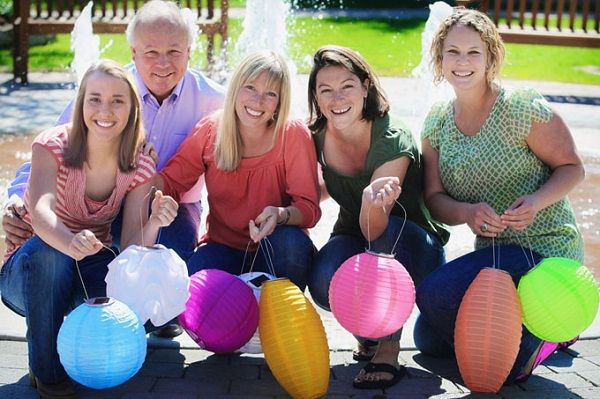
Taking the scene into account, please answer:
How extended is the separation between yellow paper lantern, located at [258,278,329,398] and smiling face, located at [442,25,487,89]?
3.49 feet

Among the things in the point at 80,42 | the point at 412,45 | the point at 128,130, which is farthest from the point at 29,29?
the point at 128,130

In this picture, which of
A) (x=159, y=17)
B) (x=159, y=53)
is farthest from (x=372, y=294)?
(x=159, y=17)

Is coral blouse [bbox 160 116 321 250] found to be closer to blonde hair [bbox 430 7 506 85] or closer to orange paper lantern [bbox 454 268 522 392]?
blonde hair [bbox 430 7 506 85]

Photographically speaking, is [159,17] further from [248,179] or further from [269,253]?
[269,253]

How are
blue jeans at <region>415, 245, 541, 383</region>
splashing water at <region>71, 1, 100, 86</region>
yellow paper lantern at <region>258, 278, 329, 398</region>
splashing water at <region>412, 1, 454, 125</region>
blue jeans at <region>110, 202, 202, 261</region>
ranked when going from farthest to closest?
splashing water at <region>71, 1, 100, 86</region>
splashing water at <region>412, 1, 454, 125</region>
blue jeans at <region>110, 202, 202, 261</region>
blue jeans at <region>415, 245, 541, 383</region>
yellow paper lantern at <region>258, 278, 329, 398</region>

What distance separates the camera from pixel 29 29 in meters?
9.03

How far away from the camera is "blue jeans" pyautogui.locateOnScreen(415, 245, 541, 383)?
129 inches

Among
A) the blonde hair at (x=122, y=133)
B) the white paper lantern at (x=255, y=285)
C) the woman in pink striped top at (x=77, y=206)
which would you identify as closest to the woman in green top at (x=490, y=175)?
the white paper lantern at (x=255, y=285)

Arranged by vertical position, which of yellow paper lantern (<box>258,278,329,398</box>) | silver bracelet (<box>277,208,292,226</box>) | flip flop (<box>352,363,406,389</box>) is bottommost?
flip flop (<box>352,363,406,389</box>)

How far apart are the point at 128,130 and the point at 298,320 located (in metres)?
0.98

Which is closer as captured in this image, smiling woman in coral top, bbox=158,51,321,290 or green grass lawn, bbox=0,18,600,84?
smiling woman in coral top, bbox=158,51,321,290

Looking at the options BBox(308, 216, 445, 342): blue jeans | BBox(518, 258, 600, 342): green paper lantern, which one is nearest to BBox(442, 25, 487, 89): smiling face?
BBox(308, 216, 445, 342): blue jeans

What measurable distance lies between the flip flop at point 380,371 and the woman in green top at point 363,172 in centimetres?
1

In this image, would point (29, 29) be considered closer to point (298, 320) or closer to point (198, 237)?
point (198, 237)
